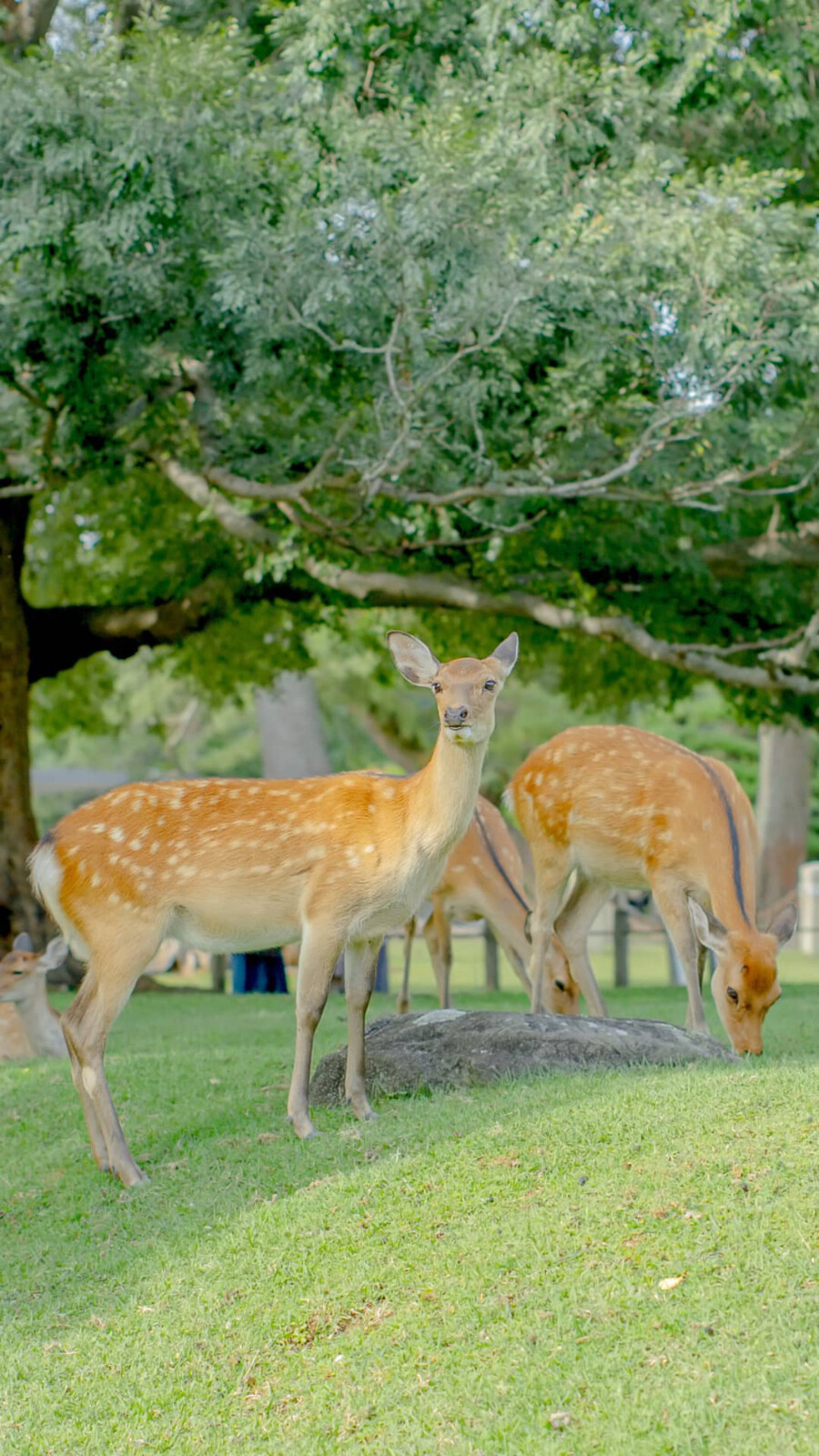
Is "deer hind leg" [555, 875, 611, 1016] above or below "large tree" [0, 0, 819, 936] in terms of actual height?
below

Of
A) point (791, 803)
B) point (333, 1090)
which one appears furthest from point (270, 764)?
point (333, 1090)

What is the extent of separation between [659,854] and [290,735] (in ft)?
58.1

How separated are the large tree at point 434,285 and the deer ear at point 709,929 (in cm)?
459

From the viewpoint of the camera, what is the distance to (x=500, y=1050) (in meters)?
7.30

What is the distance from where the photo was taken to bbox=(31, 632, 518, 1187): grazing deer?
693 centimetres

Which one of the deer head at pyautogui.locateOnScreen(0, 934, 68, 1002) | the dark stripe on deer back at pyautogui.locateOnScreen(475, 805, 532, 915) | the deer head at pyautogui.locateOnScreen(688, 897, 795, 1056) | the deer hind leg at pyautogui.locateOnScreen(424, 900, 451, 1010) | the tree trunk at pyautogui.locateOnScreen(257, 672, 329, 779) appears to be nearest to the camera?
the deer head at pyautogui.locateOnScreen(688, 897, 795, 1056)

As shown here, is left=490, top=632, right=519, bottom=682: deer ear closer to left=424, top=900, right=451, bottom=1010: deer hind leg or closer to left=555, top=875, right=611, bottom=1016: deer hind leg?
left=555, top=875, right=611, bottom=1016: deer hind leg

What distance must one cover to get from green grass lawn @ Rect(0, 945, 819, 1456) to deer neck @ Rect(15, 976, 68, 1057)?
324 cm

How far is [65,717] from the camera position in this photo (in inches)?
791

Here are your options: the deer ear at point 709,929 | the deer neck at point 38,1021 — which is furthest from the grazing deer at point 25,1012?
the deer ear at point 709,929

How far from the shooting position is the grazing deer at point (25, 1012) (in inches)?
406

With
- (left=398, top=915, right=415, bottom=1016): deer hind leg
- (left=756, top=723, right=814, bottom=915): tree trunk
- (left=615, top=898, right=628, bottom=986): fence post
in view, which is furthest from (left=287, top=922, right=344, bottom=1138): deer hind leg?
(left=756, top=723, right=814, bottom=915): tree trunk

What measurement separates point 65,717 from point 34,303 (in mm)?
9217

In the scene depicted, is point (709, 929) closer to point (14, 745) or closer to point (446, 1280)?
point (446, 1280)
